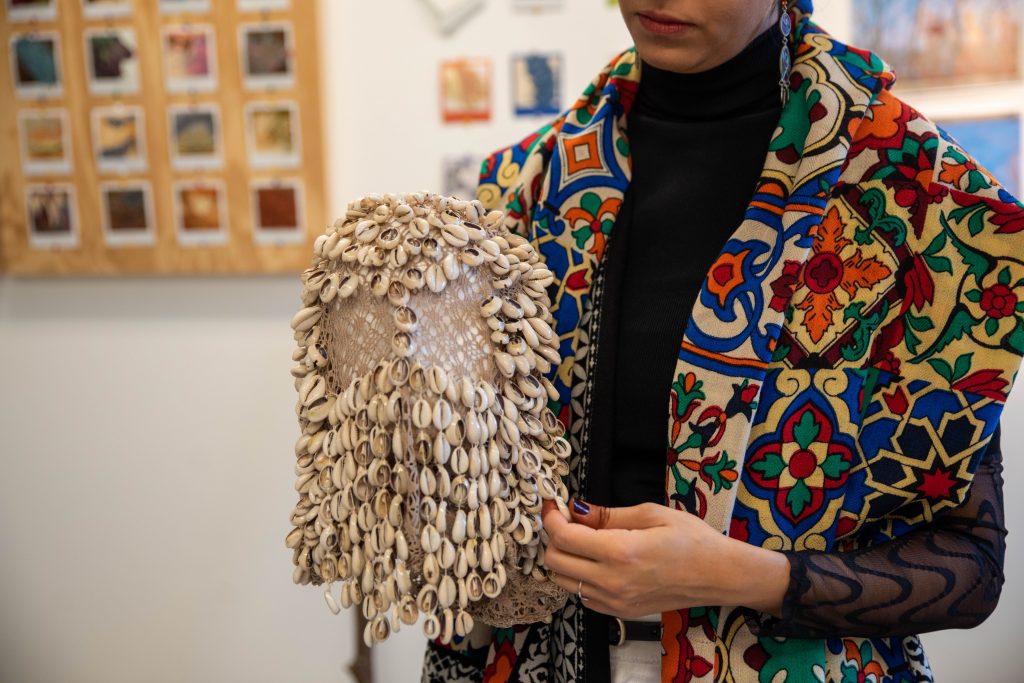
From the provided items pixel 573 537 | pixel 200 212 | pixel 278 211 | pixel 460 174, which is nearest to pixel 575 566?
pixel 573 537

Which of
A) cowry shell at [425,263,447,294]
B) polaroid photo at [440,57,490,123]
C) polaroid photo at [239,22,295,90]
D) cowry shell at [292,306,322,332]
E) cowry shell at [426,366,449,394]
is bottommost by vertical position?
cowry shell at [426,366,449,394]

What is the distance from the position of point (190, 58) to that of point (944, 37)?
1471 millimetres

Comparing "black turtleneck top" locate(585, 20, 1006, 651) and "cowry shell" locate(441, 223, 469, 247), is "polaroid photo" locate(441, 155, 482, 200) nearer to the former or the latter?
"black turtleneck top" locate(585, 20, 1006, 651)

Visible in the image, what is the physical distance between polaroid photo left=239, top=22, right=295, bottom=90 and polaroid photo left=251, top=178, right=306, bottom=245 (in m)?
0.20

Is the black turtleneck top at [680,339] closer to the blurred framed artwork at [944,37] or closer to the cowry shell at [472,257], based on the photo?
the cowry shell at [472,257]

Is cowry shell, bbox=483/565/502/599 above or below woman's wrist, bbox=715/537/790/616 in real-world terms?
above

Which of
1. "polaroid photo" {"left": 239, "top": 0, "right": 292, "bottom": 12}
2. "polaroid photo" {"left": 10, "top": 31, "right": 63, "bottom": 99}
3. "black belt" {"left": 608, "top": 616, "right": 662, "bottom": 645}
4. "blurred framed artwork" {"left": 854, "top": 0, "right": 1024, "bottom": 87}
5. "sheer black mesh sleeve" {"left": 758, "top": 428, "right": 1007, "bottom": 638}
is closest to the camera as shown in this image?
"sheer black mesh sleeve" {"left": 758, "top": 428, "right": 1007, "bottom": 638}

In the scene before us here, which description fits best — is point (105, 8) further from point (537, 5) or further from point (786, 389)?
point (786, 389)

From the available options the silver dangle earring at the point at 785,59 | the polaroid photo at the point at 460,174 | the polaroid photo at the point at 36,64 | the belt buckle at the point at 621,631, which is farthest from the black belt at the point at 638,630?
the polaroid photo at the point at 36,64

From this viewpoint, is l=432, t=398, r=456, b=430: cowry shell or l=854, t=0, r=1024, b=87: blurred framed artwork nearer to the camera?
l=432, t=398, r=456, b=430: cowry shell

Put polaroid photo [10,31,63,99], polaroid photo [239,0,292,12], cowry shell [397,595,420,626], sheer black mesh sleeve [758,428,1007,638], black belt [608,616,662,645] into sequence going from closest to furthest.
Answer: cowry shell [397,595,420,626]
sheer black mesh sleeve [758,428,1007,638]
black belt [608,616,662,645]
polaroid photo [239,0,292,12]
polaroid photo [10,31,63,99]

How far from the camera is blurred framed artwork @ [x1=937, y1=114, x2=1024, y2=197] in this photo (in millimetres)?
1409

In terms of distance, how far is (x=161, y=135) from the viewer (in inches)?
62.4

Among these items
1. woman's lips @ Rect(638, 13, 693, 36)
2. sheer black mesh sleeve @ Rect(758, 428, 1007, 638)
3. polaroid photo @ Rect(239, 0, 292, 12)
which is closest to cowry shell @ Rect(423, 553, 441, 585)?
sheer black mesh sleeve @ Rect(758, 428, 1007, 638)
